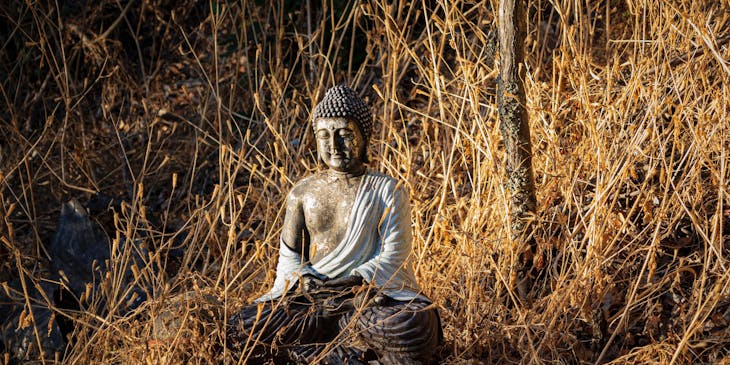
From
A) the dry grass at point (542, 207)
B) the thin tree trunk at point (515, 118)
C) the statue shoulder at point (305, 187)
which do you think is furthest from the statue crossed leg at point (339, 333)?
the thin tree trunk at point (515, 118)

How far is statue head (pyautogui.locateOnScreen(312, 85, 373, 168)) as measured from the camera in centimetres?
346

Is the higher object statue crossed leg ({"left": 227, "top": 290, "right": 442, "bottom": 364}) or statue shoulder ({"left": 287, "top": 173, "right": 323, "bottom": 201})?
statue shoulder ({"left": 287, "top": 173, "right": 323, "bottom": 201})

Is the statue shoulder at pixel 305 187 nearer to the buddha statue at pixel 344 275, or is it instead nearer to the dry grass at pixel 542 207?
the buddha statue at pixel 344 275

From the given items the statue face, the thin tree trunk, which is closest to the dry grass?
the thin tree trunk

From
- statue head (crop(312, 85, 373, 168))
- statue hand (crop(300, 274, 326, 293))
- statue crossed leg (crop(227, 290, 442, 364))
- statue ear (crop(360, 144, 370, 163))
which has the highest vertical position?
statue head (crop(312, 85, 373, 168))

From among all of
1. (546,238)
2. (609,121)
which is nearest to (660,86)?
(609,121)

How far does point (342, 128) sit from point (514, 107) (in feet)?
3.25

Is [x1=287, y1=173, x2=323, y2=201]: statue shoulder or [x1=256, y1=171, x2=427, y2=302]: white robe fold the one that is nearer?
[x1=256, y1=171, x2=427, y2=302]: white robe fold

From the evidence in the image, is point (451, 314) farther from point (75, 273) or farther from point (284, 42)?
point (284, 42)

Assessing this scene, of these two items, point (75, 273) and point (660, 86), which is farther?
point (75, 273)

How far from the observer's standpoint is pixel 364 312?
3361mm

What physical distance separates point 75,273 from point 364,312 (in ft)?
7.23

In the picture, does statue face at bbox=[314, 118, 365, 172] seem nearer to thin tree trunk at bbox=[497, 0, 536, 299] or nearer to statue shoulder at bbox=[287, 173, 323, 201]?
statue shoulder at bbox=[287, 173, 323, 201]

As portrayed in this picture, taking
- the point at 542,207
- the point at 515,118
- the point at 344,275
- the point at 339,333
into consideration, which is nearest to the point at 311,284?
the point at 344,275
